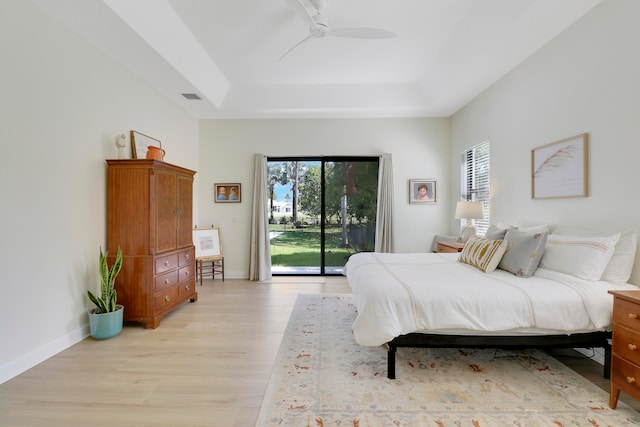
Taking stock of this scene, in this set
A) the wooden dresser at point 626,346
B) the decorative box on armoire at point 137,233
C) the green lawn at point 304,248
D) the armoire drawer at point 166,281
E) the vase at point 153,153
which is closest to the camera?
the wooden dresser at point 626,346

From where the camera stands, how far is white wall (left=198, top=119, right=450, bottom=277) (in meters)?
5.23

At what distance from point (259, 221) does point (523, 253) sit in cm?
394

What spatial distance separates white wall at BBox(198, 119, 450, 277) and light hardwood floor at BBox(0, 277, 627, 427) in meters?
2.24

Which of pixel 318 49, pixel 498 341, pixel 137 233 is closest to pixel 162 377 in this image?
pixel 137 233

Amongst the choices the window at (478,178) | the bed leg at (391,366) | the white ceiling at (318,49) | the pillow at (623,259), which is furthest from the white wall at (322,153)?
the bed leg at (391,366)

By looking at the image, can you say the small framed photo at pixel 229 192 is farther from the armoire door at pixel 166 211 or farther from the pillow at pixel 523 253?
the pillow at pixel 523 253

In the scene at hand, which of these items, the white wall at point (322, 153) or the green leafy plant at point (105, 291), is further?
the white wall at point (322, 153)

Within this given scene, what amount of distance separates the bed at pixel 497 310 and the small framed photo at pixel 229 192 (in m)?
3.65

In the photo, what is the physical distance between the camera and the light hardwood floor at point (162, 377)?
1737 millimetres

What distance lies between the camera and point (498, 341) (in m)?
2.06

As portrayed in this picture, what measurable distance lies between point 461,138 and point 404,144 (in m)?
0.93

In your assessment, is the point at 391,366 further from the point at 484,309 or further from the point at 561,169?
the point at 561,169

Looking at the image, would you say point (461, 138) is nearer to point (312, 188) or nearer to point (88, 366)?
point (312, 188)

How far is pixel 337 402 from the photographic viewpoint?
1.84m
